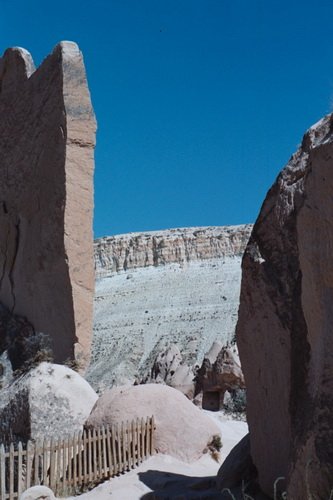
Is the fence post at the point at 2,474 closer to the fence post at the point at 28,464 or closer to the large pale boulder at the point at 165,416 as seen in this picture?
the fence post at the point at 28,464

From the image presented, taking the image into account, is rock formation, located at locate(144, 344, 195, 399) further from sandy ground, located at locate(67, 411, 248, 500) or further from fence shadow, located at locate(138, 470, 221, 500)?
fence shadow, located at locate(138, 470, 221, 500)

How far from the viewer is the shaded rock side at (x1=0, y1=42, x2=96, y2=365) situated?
1182 cm

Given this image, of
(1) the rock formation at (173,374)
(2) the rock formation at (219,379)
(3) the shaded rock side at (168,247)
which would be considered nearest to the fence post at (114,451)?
(2) the rock formation at (219,379)

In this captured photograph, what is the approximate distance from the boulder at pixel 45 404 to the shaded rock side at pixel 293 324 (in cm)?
382

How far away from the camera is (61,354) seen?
11953mm

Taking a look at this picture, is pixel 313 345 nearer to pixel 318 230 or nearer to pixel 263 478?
pixel 318 230

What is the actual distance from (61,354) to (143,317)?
3798 cm

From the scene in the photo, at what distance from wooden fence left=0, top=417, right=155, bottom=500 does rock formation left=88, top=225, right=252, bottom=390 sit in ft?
69.9

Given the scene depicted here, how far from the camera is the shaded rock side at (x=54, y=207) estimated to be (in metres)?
11.8

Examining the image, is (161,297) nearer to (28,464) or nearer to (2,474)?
(28,464)

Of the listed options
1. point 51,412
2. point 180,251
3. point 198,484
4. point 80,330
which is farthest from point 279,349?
point 180,251

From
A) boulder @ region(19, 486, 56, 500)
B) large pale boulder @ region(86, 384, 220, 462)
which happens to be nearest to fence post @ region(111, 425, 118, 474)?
large pale boulder @ region(86, 384, 220, 462)

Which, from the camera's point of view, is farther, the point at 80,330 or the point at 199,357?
the point at 199,357

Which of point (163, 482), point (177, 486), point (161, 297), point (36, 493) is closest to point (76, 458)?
point (163, 482)
